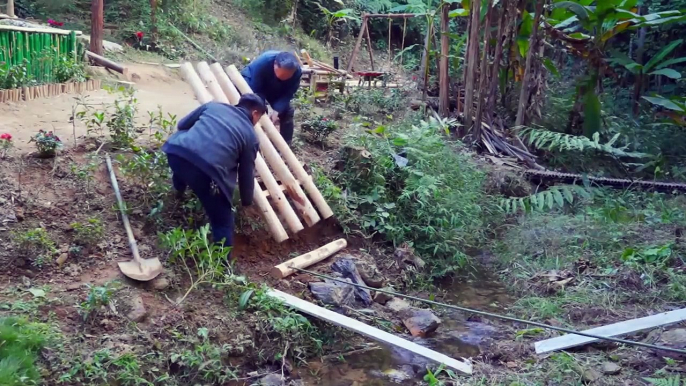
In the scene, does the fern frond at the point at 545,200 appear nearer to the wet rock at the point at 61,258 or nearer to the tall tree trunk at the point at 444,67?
the tall tree trunk at the point at 444,67

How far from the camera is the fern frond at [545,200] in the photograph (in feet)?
23.6

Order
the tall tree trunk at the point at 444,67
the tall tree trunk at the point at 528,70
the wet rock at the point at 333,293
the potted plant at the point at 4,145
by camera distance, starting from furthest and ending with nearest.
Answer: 1. the tall tree trunk at the point at 444,67
2. the tall tree trunk at the point at 528,70
3. the potted plant at the point at 4,145
4. the wet rock at the point at 333,293

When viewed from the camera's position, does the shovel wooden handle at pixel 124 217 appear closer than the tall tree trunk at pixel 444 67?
Yes

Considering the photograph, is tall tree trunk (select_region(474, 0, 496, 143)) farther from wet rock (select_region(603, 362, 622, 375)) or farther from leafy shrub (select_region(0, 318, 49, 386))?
leafy shrub (select_region(0, 318, 49, 386))

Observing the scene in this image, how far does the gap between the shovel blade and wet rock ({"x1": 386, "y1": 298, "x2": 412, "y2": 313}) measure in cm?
186

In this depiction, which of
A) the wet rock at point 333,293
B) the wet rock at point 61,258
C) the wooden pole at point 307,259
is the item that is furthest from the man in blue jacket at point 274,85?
the wet rock at point 61,258

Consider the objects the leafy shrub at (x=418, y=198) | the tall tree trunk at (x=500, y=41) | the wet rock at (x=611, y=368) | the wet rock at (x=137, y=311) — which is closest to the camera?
the wet rock at (x=137, y=311)

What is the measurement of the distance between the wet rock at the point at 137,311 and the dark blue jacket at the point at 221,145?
927 millimetres

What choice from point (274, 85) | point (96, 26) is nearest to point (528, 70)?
point (274, 85)

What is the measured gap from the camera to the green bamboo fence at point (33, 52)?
7.11m

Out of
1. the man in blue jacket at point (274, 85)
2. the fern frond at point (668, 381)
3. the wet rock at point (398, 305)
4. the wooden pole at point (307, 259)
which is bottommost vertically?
the wet rock at point (398, 305)

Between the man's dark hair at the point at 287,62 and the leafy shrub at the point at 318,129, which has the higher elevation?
the man's dark hair at the point at 287,62

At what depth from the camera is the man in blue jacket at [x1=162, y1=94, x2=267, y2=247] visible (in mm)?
4422

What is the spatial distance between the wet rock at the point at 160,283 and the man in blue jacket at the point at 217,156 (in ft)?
1.73
